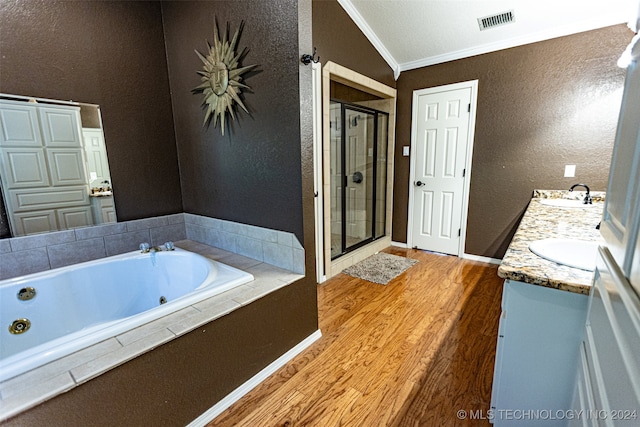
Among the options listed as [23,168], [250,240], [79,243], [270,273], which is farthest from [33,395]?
[23,168]

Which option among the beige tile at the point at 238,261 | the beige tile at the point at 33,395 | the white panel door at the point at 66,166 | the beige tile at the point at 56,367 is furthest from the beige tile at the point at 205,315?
the white panel door at the point at 66,166

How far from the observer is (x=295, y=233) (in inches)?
70.6

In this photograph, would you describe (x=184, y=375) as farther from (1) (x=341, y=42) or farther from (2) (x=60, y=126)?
(1) (x=341, y=42)

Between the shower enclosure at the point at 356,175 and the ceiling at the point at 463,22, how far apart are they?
0.79m

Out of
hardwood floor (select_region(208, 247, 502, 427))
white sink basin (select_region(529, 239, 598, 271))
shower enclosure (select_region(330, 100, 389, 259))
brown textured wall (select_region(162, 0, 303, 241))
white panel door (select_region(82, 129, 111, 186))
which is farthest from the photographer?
shower enclosure (select_region(330, 100, 389, 259))

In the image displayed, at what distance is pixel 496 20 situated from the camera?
2561 mm

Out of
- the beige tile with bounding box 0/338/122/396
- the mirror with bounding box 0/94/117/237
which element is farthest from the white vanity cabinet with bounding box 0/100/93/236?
the beige tile with bounding box 0/338/122/396

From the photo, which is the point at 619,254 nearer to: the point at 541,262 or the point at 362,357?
the point at 541,262

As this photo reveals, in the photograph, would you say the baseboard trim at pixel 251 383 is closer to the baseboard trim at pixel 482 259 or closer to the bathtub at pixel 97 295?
the bathtub at pixel 97 295

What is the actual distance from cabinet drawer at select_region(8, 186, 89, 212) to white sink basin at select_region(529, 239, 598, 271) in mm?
2768

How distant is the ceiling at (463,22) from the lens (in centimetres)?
237

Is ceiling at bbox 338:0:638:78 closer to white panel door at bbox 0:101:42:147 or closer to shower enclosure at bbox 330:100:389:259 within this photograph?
shower enclosure at bbox 330:100:389:259

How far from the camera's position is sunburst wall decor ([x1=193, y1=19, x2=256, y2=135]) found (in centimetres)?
187

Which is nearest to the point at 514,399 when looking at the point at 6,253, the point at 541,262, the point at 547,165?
the point at 541,262
